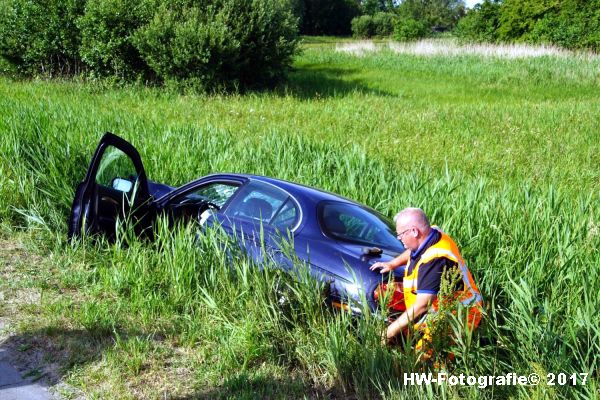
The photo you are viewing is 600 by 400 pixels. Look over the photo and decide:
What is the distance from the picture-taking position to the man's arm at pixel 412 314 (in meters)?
3.92

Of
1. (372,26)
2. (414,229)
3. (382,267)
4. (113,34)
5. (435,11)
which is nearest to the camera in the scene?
(414,229)

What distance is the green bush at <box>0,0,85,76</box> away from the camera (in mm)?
21422

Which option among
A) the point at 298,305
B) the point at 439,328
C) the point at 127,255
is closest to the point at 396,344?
the point at 439,328

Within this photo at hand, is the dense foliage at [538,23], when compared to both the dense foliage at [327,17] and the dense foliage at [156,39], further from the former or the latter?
the dense foliage at [327,17]

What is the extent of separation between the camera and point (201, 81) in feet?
63.6

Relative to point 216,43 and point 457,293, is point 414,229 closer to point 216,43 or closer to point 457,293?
point 457,293

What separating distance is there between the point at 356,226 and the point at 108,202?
7.44ft

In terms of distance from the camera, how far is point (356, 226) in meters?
5.09

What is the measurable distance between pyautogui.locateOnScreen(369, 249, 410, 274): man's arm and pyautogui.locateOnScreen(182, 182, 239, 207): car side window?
183 centimetres

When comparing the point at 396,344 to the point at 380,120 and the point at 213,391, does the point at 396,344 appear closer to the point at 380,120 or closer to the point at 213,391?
the point at 213,391

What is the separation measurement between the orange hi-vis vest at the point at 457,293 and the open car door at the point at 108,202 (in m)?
2.53

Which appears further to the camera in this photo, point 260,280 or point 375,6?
point 375,6

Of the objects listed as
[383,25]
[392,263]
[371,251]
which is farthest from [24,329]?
[383,25]

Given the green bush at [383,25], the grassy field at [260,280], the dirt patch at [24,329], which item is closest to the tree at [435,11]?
the green bush at [383,25]
